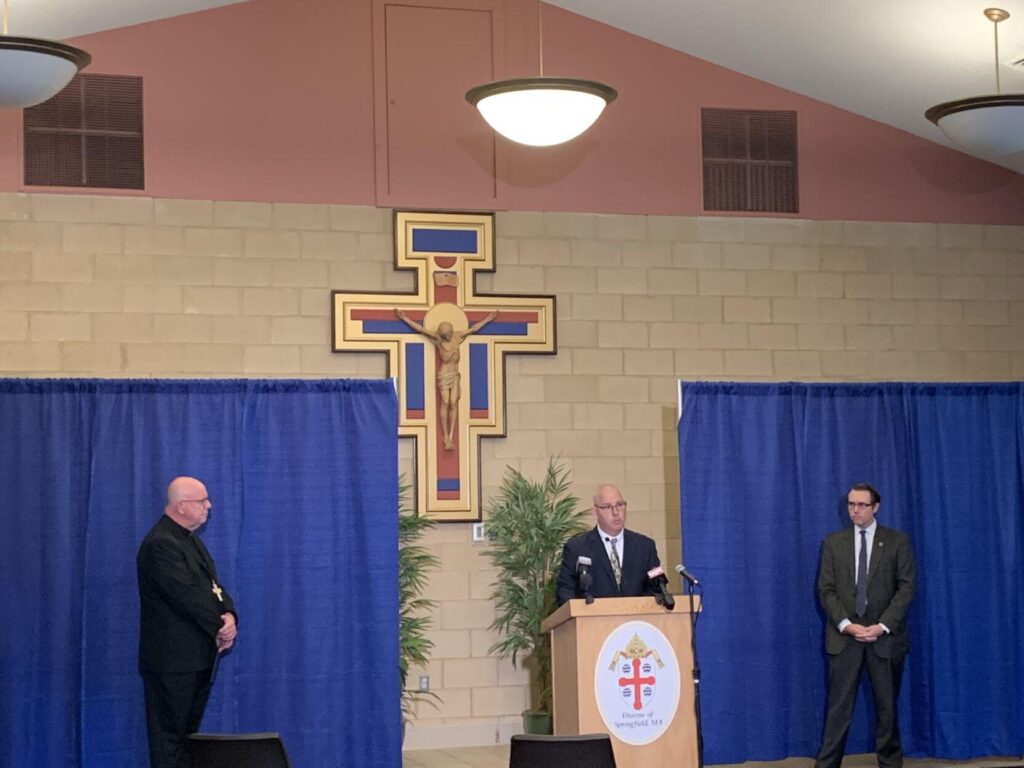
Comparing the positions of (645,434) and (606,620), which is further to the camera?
(645,434)

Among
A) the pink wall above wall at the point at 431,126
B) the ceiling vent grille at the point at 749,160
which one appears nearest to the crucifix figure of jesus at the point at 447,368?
the pink wall above wall at the point at 431,126

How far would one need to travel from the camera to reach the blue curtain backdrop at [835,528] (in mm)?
8219

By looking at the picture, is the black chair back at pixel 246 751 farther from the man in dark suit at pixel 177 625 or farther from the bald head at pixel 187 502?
the bald head at pixel 187 502

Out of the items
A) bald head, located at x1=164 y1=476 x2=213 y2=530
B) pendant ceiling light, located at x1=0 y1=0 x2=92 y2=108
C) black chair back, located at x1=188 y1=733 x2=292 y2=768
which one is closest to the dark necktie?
bald head, located at x1=164 y1=476 x2=213 y2=530

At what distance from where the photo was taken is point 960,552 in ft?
27.9

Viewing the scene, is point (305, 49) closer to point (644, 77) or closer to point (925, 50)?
point (644, 77)

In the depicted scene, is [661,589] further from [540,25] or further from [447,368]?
[540,25]

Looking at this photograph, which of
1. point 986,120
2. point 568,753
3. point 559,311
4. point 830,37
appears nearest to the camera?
point 568,753

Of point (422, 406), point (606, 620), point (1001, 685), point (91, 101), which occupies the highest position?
point (91, 101)

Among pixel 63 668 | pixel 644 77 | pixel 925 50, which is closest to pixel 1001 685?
pixel 925 50

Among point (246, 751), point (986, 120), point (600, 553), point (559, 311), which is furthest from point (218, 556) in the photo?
point (986, 120)

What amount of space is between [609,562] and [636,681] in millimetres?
1009

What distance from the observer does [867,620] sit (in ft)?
25.9

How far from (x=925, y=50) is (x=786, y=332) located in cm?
206
